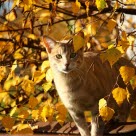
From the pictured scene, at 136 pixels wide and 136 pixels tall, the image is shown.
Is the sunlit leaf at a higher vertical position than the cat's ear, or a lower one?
lower

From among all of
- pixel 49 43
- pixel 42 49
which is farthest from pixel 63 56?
pixel 42 49

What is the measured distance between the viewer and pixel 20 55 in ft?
15.4

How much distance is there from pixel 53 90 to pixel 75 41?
238 centimetres

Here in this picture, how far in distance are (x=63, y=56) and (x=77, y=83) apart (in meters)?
0.30

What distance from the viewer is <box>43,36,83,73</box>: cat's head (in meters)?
3.42

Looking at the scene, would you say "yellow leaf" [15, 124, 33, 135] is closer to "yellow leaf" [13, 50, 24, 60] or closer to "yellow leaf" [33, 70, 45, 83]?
"yellow leaf" [33, 70, 45, 83]

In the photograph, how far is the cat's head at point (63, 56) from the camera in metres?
3.42

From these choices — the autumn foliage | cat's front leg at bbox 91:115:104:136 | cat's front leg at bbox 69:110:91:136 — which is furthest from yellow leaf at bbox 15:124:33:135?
cat's front leg at bbox 91:115:104:136

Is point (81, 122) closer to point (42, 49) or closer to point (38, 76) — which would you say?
point (38, 76)

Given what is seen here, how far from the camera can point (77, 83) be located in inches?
141

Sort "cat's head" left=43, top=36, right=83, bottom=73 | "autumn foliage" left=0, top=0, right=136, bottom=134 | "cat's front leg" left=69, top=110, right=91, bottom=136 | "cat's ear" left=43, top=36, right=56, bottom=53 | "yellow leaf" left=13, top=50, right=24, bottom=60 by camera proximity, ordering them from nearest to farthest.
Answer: "autumn foliage" left=0, top=0, right=136, bottom=134 < "cat's head" left=43, top=36, right=83, bottom=73 < "cat's ear" left=43, top=36, right=56, bottom=53 < "cat's front leg" left=69, top=110, right=91, bottom=136 < "yellow leaf" left=13, top=50, right=24, bottom=60

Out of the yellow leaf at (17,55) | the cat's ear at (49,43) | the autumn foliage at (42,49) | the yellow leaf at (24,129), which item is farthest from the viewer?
the yellow leaf at (17,55)

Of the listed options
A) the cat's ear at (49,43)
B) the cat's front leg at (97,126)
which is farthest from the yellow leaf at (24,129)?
the cat's ear at (49,43)

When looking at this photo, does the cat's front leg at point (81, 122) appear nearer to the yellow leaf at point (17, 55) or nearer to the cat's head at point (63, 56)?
the cat's head at point (63, 56)
